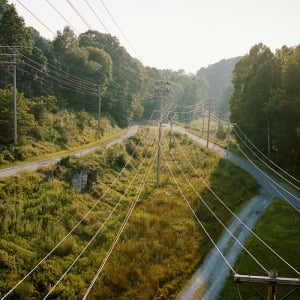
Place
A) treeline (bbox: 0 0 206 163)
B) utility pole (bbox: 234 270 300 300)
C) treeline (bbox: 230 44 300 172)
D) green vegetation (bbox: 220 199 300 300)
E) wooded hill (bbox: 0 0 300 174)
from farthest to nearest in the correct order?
treeline (bbox: 230 44 300 172)
wooded hill (bbox: 0 0 300 174)
treeline (bbox: 0 0 206 163)
green vegetation (bbox: 220 199 300 300)
utility pole (bbox: 234 270 300 300)

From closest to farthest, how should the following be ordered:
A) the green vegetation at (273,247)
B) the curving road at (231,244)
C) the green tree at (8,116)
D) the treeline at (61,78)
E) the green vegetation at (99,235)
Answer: the green vegetation at (99,235), the curving road at (231,244), the green vegetation at (273,247), the green tree at (8,116), the treeline at (61,78)

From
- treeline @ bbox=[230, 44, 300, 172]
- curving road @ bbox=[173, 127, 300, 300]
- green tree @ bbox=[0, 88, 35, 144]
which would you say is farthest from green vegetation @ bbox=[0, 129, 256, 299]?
treeline @ bbox=[230, 44, 300, 172]

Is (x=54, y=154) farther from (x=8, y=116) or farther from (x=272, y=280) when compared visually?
(x=272, y=280)

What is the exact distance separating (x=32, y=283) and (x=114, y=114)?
190 ft

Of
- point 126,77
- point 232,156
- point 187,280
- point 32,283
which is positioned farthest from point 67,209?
point 126,77

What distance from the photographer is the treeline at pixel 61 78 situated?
116ft

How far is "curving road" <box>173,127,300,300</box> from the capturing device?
804 inches

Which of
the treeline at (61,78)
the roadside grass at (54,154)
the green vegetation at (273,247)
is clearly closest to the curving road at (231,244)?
the green vegetation at (273,247)

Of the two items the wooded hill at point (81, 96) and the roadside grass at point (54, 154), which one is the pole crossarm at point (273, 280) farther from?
the wooded hill at point (81, 96)

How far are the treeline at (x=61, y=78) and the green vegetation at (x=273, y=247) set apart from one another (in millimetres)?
23598

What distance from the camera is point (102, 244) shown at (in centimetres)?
2280

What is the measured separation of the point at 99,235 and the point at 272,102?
3258 cm

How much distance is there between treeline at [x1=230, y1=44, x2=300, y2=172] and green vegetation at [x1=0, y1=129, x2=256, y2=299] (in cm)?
1517

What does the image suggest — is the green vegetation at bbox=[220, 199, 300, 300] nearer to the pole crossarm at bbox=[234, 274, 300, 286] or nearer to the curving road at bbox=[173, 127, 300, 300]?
the curving road at bbox=[173, 127, 300, 300]
